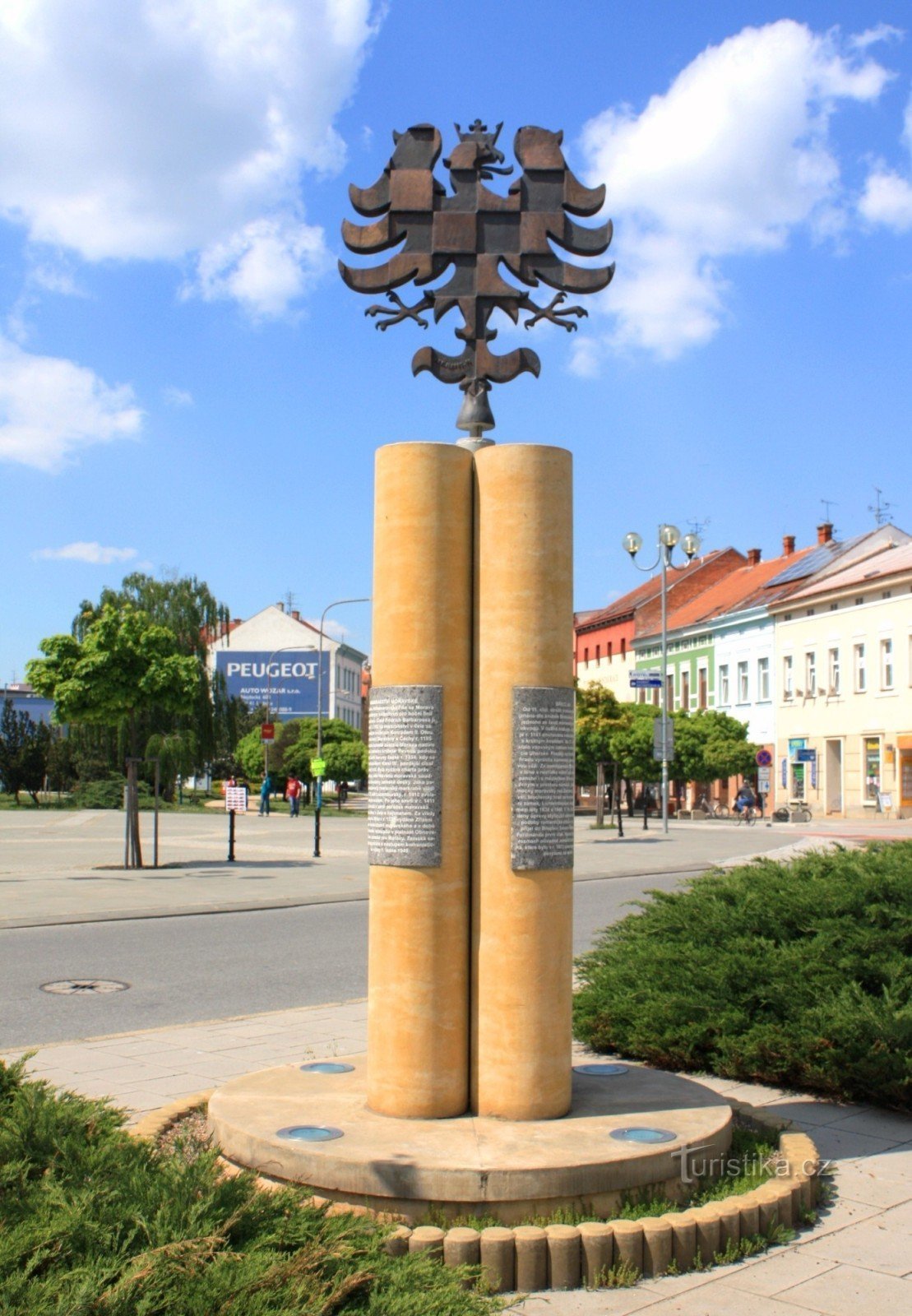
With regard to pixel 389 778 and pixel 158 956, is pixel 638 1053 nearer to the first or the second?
pixel 389 778

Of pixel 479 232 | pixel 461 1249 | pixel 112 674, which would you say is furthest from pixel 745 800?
pixel 461 1249

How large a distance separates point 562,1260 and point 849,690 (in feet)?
167

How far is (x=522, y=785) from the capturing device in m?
6.24

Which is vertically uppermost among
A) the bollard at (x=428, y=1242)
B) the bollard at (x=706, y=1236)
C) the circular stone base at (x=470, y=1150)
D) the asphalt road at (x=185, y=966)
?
the circular stone base at (x=470, y=1150)

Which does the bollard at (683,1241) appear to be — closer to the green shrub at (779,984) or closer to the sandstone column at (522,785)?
the sandstone column at (522,785)

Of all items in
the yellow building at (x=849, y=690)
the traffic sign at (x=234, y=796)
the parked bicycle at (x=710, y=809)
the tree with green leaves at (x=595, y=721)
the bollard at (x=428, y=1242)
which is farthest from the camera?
the parked bicycle at (x=710, y=809)

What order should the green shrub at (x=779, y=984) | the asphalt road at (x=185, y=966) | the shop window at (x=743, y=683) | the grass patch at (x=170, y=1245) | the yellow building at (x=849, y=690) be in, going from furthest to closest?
the shop window at (x=743, y=683), the yellow building at (x=849, y=690), the asphalt road at (x=185, y=966), the green shrub at (x=779, y=984), the grass patch at (x=170, y=1245)

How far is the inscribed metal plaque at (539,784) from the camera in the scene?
6.21 m

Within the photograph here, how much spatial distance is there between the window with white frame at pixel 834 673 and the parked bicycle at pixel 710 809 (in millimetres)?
7573

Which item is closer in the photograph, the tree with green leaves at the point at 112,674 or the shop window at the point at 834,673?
the tree with green leaves at the point at 112,674

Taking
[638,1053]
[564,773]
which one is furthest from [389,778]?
[638,1053]

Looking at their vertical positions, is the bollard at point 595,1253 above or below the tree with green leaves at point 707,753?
below

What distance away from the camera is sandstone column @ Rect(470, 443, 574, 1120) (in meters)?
6.12

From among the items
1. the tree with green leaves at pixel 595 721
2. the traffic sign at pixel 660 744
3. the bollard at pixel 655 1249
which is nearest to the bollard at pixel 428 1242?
the bollard at pixel 655 1249
